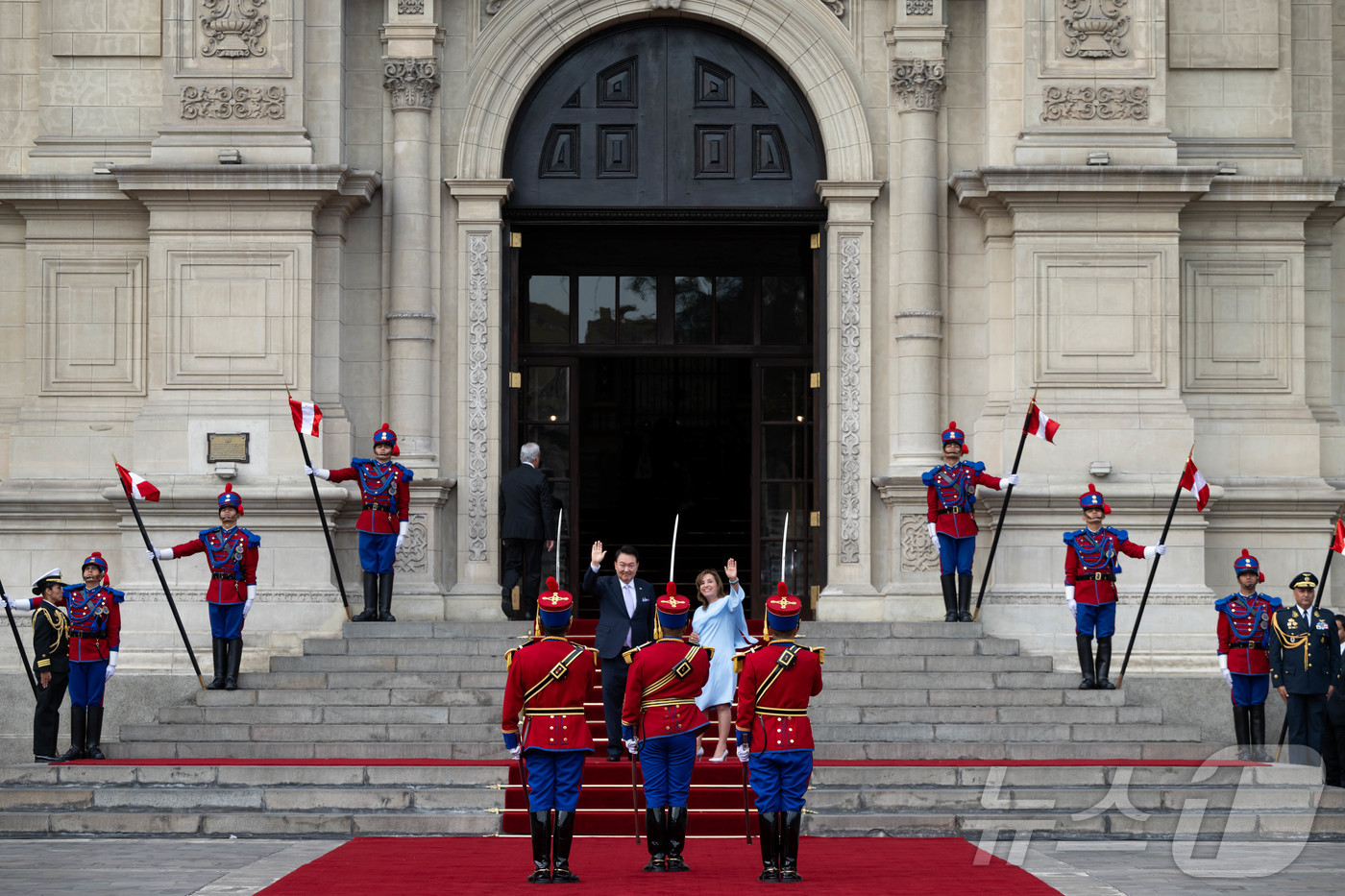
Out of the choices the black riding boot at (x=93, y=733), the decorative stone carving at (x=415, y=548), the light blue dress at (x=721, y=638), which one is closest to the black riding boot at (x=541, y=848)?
the light blue dress at (x=721, y=638)

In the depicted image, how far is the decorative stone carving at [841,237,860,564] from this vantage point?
67.0 ft

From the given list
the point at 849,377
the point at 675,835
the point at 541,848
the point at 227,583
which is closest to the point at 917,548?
the point at 849,377

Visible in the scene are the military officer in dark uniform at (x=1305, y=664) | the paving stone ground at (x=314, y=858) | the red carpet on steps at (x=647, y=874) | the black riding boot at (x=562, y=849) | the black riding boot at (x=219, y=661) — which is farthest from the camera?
the black riding boot at (x=219, y=661)

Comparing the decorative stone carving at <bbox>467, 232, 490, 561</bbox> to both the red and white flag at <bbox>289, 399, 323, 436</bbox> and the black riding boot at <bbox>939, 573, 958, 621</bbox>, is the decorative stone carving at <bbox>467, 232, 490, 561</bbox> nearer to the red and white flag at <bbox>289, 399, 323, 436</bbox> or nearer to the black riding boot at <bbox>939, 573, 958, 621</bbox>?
the red and white flag at <bbox>289, 399, 323, 436</bbox>

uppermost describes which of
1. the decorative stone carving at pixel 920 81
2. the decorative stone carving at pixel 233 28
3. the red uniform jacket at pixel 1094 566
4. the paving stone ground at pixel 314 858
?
the decorative stone carving at pixel 233 28

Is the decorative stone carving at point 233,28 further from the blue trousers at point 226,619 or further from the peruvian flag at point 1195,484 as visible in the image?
the peruvian flag at point 1195,484

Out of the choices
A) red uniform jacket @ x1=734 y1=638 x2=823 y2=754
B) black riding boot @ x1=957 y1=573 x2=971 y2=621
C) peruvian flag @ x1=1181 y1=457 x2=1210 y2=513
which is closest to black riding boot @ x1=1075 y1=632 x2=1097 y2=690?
black riding boot @ x1=957 y1=573 x2=971 y2=621

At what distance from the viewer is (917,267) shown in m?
20.2

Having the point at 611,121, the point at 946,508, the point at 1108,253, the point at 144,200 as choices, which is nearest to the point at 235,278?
the point at 144,200

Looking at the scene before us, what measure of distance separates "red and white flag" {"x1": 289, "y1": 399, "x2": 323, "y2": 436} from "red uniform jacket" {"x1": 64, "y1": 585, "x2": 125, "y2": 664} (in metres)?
2.59

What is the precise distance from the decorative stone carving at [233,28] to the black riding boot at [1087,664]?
439 inches

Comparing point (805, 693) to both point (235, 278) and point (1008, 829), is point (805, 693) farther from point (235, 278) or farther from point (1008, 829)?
point (235, 278)

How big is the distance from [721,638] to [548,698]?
3723 mm

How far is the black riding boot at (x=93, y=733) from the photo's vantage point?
1623 cm
